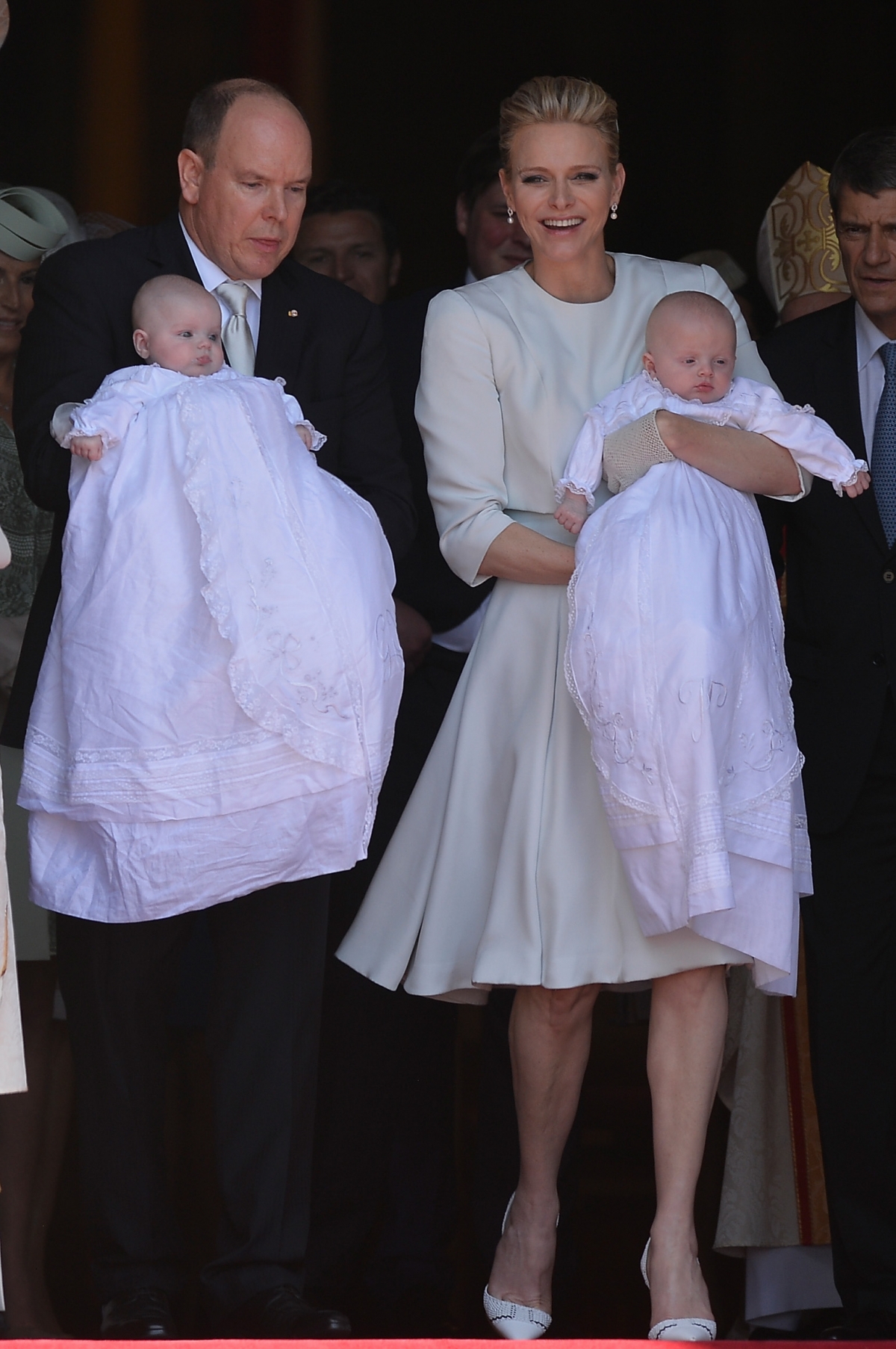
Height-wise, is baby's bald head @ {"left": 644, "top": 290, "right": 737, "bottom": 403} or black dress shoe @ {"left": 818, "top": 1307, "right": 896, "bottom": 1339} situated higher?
baby's bald head @ {"left": 644, "top": 290, "right": 737, "bottom": 403}

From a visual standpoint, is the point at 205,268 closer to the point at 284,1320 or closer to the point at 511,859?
the point at 511,859

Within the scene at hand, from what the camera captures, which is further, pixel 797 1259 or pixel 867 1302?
pixel 797 1259

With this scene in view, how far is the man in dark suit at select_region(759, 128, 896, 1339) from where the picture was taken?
337cm

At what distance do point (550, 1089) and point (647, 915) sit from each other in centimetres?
37

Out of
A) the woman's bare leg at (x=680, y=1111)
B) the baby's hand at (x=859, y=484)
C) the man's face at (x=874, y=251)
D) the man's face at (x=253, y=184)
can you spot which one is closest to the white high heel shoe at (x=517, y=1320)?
the woman's bare leg at (x=680, y=1111)

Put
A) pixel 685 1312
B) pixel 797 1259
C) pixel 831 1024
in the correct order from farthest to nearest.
→ pixel 797 1259 → pixel 831 1024 → pixel 685 1312

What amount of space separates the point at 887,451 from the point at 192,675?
1389 mm

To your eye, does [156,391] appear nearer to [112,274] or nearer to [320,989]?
[112,274]

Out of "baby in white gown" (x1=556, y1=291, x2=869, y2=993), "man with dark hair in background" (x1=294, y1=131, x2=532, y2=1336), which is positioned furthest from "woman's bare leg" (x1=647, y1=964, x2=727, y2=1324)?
"man with dark hair in background" (x1=294, y1=131, x2=532, y2=1336)

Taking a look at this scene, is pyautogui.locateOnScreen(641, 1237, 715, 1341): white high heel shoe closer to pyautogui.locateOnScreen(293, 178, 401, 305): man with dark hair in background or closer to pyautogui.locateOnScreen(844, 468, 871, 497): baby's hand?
pyautogui.locateOnScreen(844, 468, 871, 497): baby's hand

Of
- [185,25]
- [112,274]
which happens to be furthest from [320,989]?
[185,25]

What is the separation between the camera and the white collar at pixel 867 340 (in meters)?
3.62

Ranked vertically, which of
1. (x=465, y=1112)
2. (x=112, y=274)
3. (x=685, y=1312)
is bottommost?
(x=465, y=1112)

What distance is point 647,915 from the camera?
3.06 m
